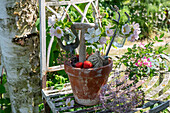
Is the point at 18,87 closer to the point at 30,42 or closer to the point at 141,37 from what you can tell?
the point at 30,42

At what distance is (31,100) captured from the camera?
5.43 feet

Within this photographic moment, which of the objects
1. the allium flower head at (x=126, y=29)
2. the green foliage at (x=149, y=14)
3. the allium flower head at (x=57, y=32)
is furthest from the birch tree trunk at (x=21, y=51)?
the green foliage at (x=149, y=14)

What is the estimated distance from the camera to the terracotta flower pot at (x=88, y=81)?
1.27 meters

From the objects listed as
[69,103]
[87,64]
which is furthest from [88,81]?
[69,103]

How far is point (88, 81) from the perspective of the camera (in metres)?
1.30

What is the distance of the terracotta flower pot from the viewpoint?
1.27 meters

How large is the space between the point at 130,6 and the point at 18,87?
13.7 ft

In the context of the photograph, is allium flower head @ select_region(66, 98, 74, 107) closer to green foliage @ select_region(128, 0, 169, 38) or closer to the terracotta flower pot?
the terracotta flower pot

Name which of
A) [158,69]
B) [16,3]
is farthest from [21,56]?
[158,69]

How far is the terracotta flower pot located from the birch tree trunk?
1.20 ft

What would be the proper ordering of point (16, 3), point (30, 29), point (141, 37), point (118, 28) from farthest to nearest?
point (141, 37) → point (30, 29) → point (16, 3) → point (118, 28)

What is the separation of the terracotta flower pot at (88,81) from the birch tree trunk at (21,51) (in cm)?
37

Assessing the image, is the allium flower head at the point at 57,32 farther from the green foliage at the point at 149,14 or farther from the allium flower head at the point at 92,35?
the green foliage at the point at 149,14

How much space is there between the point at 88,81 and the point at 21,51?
546 millimetres
